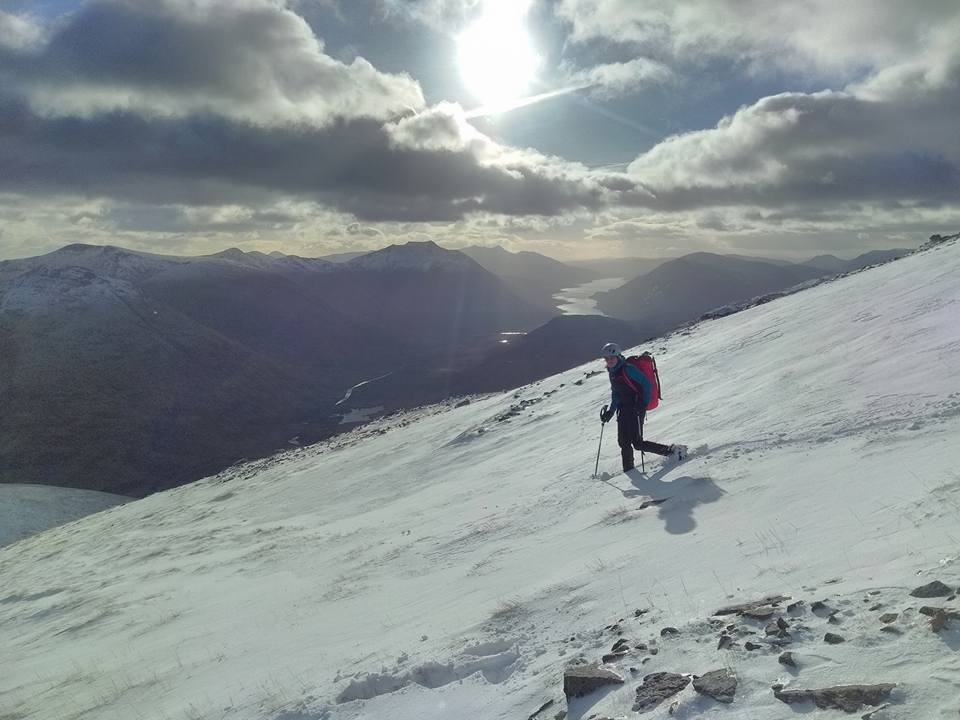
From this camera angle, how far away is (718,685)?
4.46 m

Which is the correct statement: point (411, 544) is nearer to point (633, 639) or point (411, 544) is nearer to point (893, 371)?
point (633, 639)

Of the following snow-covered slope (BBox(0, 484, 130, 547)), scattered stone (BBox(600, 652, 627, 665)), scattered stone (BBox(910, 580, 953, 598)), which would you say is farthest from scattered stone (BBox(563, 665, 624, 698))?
snow-covered slope (BBox(0, 484, 130, 547))

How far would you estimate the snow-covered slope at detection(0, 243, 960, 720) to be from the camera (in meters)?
5.06

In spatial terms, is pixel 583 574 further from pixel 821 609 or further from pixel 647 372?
pixel 647 372

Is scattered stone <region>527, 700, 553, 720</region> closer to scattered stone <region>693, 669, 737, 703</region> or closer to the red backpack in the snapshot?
scattered stone <region>693, 669, 737, 703</region>

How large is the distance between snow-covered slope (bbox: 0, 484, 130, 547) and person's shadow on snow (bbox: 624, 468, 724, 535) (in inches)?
2091

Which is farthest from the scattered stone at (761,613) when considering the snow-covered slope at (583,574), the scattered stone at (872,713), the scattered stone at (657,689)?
the scattered stone at (872,713)

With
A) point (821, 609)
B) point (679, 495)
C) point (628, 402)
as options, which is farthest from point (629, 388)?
point (821, 609)

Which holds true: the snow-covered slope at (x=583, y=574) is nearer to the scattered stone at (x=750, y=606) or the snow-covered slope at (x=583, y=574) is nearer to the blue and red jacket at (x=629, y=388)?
the scattered stone at (x=750, y=606)

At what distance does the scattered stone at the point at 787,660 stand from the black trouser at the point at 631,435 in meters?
8.00

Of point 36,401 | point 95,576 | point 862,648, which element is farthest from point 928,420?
point 36,401

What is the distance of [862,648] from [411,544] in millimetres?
9233

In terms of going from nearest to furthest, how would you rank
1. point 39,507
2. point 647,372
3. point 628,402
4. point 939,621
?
point 939,621 < point 628,402 < point 647,372 < point 39,507

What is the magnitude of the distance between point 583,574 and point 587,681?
2873 mm
